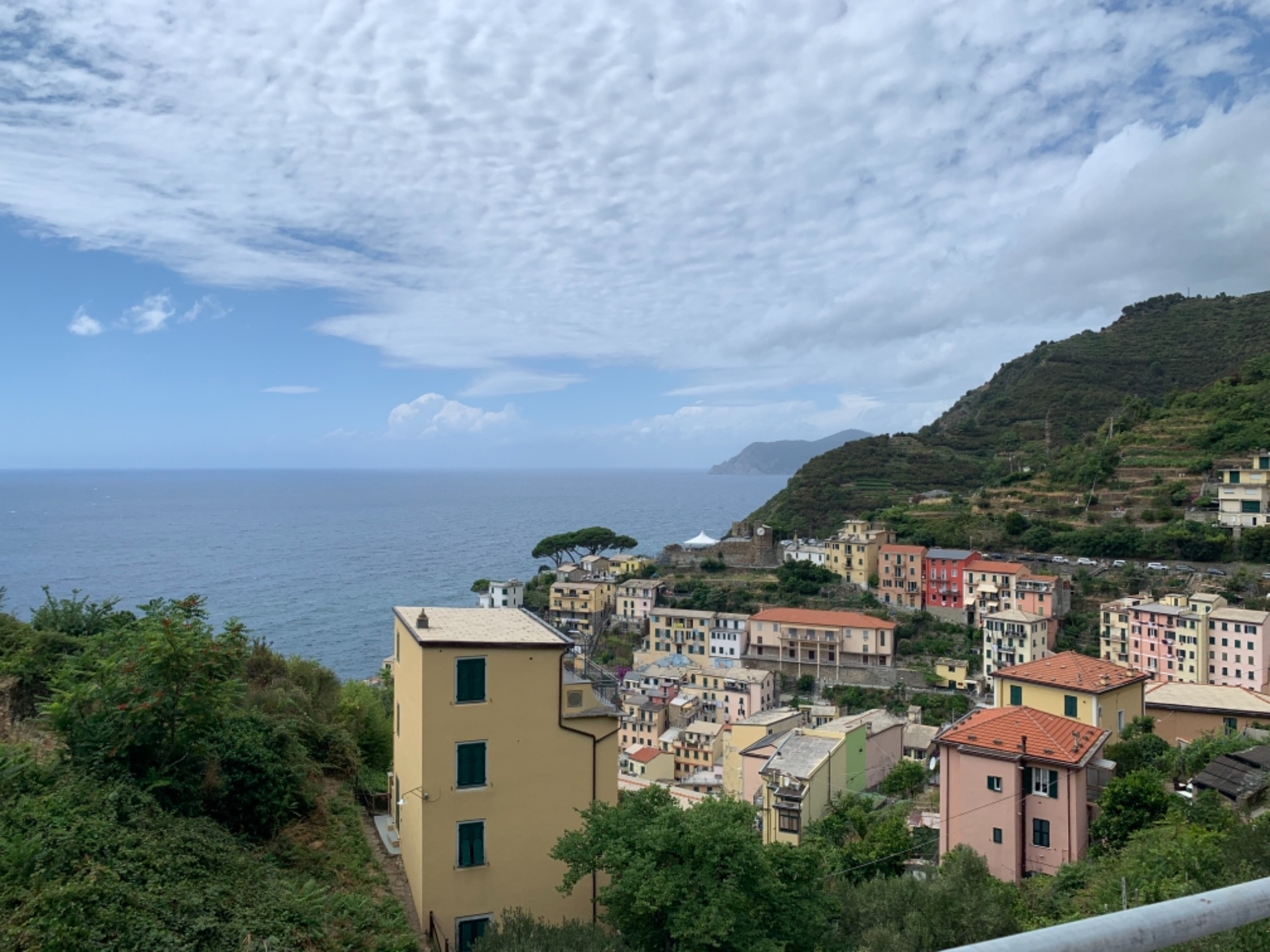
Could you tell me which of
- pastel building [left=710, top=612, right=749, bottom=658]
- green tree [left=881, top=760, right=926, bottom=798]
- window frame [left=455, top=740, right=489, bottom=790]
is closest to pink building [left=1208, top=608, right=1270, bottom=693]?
green tree [left=881, top=760, right=926, bottom=798]

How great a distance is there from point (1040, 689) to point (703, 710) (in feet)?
75.4

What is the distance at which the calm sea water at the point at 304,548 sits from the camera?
154 feet

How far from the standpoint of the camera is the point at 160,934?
4.50m

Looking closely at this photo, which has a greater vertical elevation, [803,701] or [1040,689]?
[1040,689]

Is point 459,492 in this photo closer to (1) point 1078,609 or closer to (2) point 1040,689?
(1) point 1078,609

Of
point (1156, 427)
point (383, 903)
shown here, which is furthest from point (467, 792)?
point (1156, 427)

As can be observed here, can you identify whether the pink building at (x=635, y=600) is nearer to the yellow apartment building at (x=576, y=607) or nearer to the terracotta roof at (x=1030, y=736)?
the yellow apartment building at (x=576, y=607)

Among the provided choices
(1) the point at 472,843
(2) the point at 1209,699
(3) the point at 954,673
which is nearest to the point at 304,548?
(3) the point at 954,673

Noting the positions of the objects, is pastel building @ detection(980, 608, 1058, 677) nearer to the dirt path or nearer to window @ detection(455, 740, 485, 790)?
the dirt path

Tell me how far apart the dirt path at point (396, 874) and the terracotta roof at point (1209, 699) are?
18.2m

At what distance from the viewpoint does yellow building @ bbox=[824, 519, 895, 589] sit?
153 ft

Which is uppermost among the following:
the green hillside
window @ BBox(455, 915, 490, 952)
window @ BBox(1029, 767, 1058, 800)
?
the green hillside

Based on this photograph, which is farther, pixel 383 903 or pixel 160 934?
pixel 383 903

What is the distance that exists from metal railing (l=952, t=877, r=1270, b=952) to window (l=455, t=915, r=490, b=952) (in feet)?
27.0
